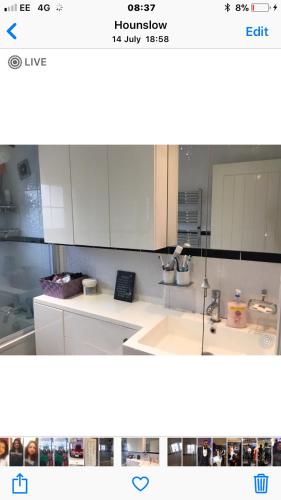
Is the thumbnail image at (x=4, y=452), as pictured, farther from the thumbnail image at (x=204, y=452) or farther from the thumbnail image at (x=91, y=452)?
the thumbnail image at (x=204, y=452)

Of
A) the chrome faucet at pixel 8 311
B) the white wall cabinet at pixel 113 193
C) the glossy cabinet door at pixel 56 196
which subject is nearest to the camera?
the white wall cabinet at pixel 113 193

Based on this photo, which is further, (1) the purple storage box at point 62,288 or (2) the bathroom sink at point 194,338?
(1) the purple storage box at point 62,288

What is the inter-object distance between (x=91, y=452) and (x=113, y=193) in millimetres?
1041

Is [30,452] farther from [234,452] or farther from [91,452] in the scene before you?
[234,452]

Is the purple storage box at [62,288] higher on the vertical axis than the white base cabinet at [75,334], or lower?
higher

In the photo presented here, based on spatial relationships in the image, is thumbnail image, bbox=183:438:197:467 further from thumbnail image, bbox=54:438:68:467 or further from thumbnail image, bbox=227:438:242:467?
thumbnail image, bbox=54:438:68:467

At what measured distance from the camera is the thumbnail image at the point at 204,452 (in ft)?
1.39

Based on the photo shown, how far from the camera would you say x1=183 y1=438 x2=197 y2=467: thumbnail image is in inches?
16.6

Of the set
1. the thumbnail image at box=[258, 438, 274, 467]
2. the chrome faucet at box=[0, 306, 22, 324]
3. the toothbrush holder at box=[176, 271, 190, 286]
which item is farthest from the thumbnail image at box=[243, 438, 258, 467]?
the chrome faucet at box=[0, 306, 22, 324]

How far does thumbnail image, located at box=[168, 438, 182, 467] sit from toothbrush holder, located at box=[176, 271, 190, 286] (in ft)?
2.81
